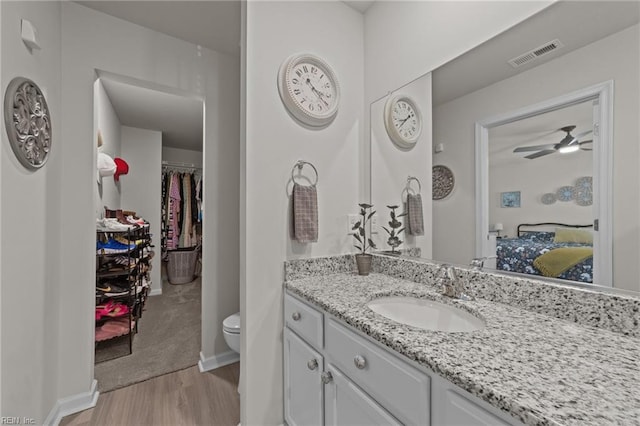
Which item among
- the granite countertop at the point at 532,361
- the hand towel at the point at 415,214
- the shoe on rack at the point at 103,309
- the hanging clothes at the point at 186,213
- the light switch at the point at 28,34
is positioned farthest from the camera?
the hanging clothes at the point at 186,213

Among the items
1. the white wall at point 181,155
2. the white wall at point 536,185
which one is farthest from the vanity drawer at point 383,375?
the white wall at point 181,155

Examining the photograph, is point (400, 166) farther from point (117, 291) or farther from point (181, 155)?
point (181, 155)

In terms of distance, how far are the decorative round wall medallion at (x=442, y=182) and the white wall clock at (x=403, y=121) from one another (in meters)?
0.23

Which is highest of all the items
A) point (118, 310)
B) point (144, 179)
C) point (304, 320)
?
point (144, 179)

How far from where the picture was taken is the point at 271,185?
138 cm

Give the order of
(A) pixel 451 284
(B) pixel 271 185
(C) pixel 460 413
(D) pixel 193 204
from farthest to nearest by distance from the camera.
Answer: (D) pixel 193 204
(B) pixel 271 185
(A) pixel 451 284
(C) pixel 460 413

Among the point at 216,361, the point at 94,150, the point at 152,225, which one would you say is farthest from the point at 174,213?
the point at 216,361

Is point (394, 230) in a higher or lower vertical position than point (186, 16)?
lower

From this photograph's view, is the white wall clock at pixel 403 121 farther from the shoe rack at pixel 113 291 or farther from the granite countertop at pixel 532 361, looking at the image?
the shoe rack at pixel 113 291

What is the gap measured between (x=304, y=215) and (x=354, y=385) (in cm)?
79

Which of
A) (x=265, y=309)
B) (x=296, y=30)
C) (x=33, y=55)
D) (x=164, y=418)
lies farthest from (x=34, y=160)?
(x=164, y=418)

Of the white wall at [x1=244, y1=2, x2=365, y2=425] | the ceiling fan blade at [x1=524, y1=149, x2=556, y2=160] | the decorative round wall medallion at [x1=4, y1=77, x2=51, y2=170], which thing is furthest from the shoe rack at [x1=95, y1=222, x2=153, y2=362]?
the ceiling fan blade at [x1=524, y1=149, x2=556, y2=160]

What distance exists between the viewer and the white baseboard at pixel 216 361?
82.7 inches

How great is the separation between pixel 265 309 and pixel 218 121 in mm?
1610
